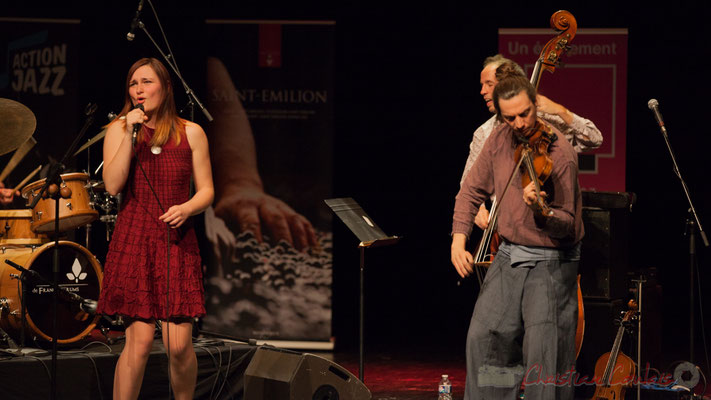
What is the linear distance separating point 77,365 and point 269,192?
2505mm

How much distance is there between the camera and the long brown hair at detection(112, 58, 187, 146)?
3898 mm

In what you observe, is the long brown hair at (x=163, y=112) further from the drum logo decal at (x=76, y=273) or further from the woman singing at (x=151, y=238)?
the drum logo decal at (x=76, y=273)

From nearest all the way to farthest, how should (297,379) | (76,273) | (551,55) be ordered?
(297,379) < (551,55) < (76,273)

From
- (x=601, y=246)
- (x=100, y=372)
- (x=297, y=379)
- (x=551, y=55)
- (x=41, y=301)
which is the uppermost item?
(x=551, y=55)

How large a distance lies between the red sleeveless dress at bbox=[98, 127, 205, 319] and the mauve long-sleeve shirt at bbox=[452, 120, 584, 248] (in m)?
1.22

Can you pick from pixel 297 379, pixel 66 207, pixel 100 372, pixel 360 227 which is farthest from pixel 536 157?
pixel 66 207

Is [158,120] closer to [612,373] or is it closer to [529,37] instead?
[612,373]

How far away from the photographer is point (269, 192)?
22.7 ft

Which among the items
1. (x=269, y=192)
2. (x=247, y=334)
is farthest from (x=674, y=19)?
(x=247, y=334)

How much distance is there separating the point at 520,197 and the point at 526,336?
1.73 ft

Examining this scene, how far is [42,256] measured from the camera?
5398mm

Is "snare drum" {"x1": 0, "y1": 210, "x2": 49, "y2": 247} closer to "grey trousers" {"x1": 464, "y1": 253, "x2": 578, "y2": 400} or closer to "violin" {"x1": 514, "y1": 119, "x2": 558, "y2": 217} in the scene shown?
"grey trousers" {"x1": 464, "y1": 253, "x2": 578, "y2": 400}

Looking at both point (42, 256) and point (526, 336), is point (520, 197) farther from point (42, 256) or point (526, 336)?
point (42, 256)

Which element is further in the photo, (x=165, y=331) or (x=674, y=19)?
(x=674, y=19)
